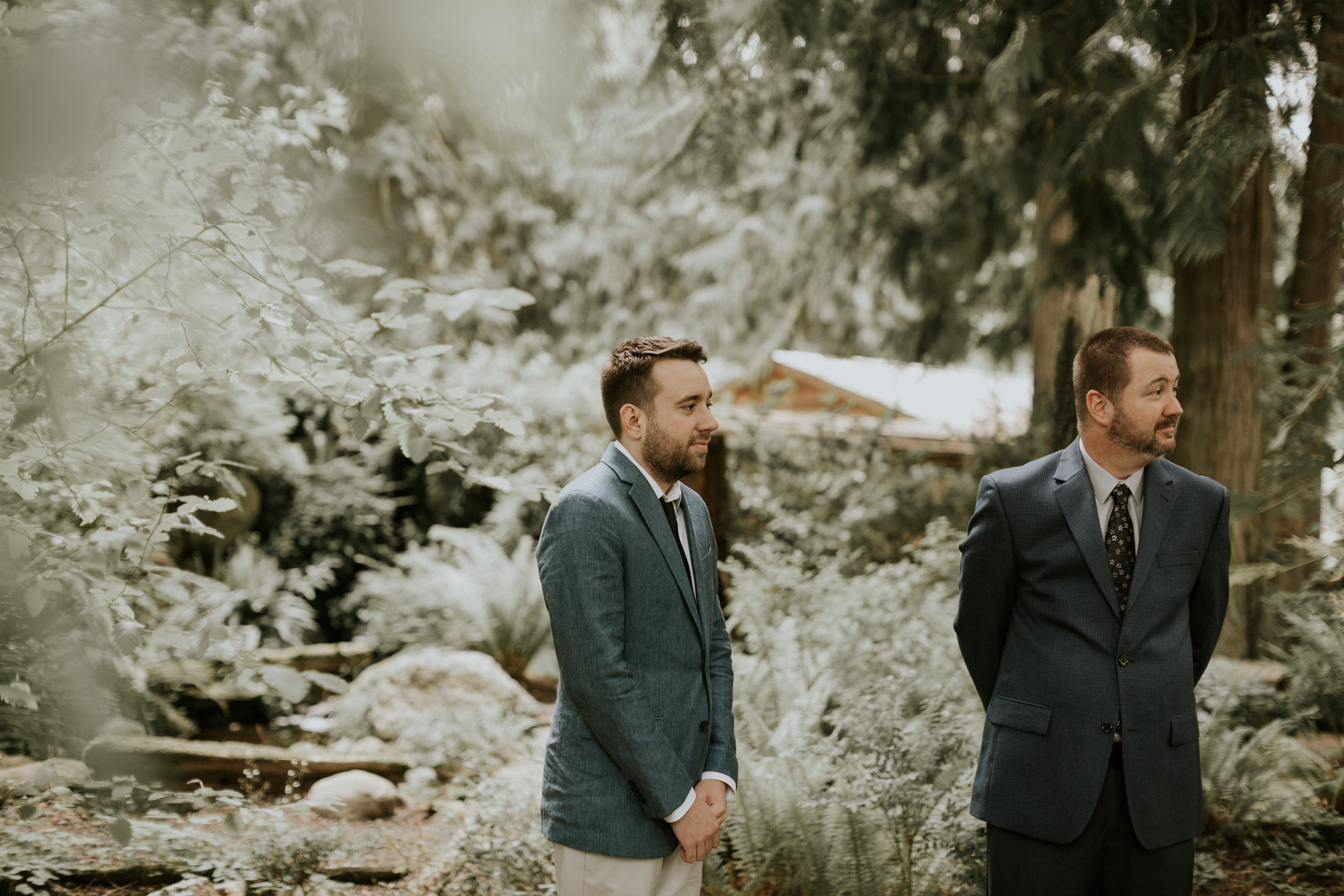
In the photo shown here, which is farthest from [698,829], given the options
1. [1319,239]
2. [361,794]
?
[1319,239]

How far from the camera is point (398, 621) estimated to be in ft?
25.2

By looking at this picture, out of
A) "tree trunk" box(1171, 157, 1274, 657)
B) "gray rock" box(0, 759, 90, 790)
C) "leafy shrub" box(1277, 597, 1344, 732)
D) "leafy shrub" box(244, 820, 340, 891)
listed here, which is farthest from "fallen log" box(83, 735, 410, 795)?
"tree trunk" box(1171, 157, 1274, 657)

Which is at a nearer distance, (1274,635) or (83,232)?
(83,232)

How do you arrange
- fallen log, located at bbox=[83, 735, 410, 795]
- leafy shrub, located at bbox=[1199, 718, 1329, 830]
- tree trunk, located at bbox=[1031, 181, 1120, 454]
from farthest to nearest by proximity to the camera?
1. tree trunk, located at bbox=[1031, 181, 1120, 454]
2. fallen log, located at bbox=[83, 735, 410, 795]
3. leafy shrub, located at bbox=[1199, 718, 1329, 830]

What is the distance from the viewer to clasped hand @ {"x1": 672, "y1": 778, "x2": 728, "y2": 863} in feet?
7.07

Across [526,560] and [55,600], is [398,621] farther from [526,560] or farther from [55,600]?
[55,600]

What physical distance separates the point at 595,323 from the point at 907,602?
886cm

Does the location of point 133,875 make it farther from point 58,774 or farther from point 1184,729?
point 1184,729

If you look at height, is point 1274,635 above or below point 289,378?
below

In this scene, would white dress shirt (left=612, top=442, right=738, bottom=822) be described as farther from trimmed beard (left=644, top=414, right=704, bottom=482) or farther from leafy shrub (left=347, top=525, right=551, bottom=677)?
leafy shrub (left=347, top=525, right=551, bottom=677)

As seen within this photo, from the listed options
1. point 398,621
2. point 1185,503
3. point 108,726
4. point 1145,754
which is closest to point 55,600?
point 108,726

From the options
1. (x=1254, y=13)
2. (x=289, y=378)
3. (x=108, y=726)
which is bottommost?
(x=108, y=726)

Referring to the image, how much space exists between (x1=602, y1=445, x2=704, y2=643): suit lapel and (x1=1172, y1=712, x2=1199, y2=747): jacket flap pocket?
1.27 m

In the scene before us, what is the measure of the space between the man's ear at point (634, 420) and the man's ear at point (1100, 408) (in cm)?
122
